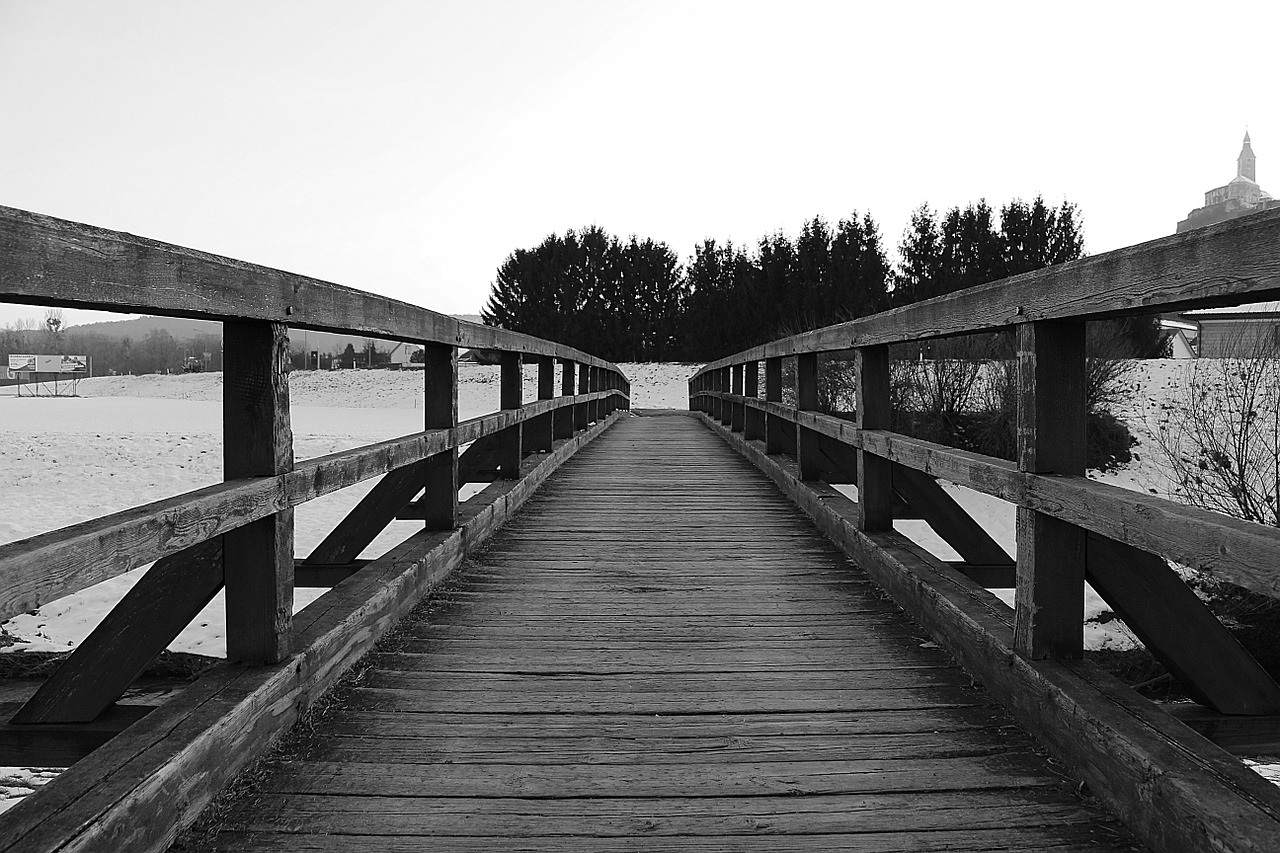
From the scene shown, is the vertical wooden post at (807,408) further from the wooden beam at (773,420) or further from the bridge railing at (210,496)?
the bridge railing at (210,496)

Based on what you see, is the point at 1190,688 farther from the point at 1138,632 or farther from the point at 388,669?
the point at 388,669

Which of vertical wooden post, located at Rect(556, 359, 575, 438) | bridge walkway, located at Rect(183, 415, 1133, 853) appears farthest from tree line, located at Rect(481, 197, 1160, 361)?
bridge walkway, located at Rect(183, 415, 1133, 853)

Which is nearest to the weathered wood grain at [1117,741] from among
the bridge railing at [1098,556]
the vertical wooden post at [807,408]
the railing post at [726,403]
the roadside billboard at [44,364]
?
the bridge railing at [1098,556]

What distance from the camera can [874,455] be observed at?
4.35m

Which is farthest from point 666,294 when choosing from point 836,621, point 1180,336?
point 836,621

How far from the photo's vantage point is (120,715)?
10.2ft

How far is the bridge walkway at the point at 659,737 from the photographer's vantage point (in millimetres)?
2014

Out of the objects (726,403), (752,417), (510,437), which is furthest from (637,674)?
(726,403)

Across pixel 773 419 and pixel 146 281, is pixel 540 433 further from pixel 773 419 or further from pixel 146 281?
pixel 146 281

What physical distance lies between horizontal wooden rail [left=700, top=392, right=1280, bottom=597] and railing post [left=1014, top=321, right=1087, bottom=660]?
0.07 meters

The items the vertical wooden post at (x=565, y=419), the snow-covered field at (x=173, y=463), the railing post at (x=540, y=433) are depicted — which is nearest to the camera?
the railing post at (x=540, y=433)

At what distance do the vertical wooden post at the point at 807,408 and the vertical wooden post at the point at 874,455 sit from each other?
1.77 meters

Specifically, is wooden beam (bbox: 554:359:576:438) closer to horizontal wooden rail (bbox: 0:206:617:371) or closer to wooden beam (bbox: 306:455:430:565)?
wooden beam (bbox: 306:455:430:565)

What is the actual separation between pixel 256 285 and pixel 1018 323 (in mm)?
2057
